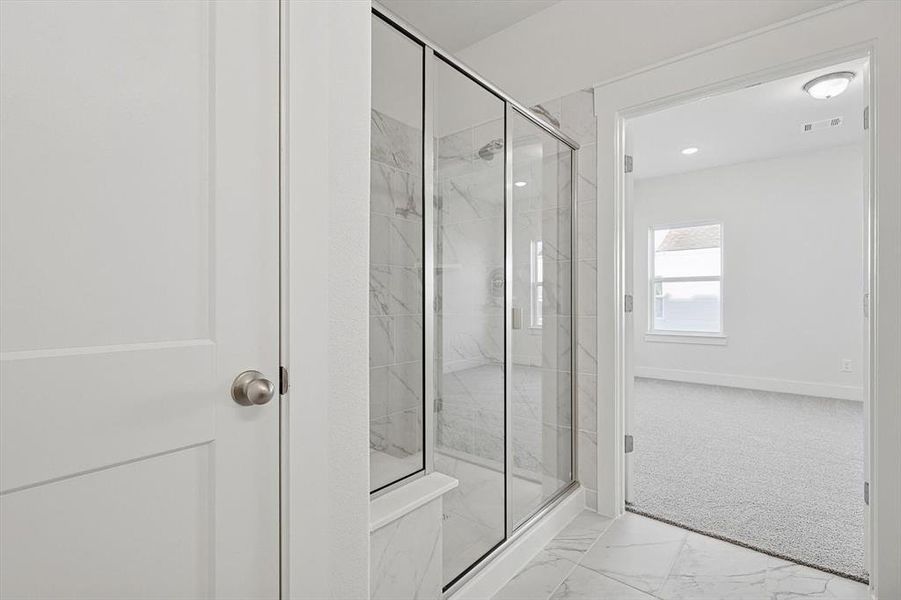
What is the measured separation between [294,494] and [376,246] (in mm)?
881

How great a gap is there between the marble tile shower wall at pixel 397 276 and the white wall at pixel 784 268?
3639mm

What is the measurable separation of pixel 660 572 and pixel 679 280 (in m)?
4.76

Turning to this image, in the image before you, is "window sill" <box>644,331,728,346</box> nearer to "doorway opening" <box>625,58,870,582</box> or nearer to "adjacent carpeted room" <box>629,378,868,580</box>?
"doorway opening" <box>625,58,870,582</box>

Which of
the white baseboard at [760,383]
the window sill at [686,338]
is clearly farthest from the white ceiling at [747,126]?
the white baseboard at [760,383]

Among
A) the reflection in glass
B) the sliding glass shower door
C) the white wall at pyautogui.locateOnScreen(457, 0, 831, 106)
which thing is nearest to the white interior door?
the sliding glass shower door

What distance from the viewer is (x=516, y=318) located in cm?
210

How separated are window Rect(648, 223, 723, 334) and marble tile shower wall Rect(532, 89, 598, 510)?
3.97 m

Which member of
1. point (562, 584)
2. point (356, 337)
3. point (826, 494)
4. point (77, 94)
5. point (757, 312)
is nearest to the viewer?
point (77, 94)

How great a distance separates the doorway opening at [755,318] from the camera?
2.40m

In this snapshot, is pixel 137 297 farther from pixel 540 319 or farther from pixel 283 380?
pixel 540 319

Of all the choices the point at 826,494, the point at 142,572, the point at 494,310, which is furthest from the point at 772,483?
the point at 142,572

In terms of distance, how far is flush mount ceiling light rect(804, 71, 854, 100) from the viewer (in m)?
2.88

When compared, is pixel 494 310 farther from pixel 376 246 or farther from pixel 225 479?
pixel 225 479

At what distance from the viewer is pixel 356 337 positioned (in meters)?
0.99
